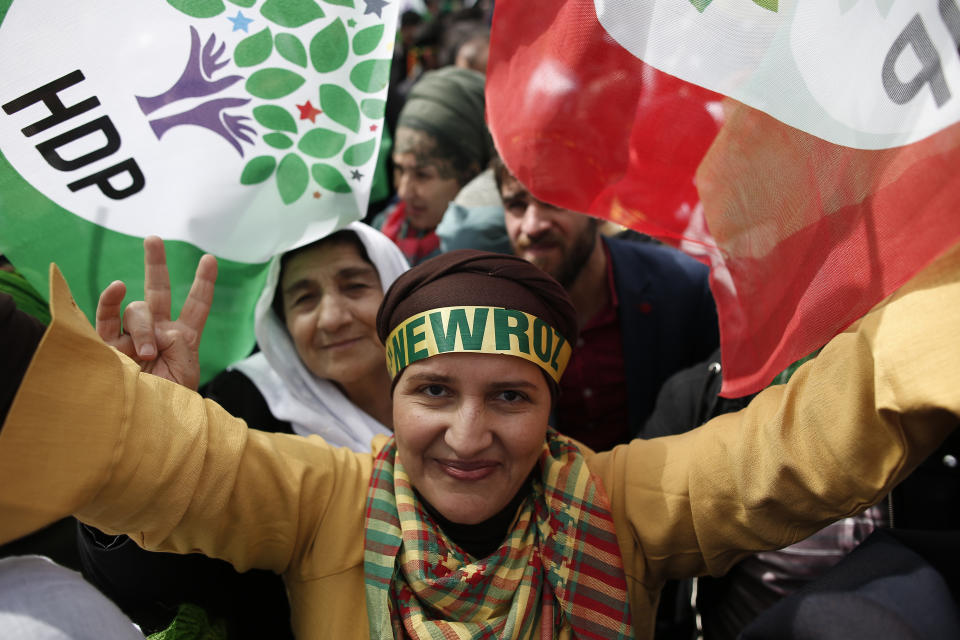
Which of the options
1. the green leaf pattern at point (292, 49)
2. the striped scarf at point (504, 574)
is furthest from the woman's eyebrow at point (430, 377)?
the green leaf pattern at point (292, 49)

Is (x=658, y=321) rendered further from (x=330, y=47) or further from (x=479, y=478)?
(x=330, y=47)

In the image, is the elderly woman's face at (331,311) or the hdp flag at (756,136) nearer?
the hdp flag at (756,136)

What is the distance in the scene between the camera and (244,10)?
1.89 meters

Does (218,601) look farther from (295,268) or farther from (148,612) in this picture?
(295,268)

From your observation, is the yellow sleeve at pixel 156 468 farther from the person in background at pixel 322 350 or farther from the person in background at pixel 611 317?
the person in background at pixel 611 317

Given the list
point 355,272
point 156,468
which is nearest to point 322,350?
point 355,272

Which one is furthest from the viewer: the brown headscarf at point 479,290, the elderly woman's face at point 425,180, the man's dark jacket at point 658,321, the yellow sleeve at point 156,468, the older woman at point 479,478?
the elderly woman's face at point 425,180

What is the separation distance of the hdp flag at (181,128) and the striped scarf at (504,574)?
2.80 ft

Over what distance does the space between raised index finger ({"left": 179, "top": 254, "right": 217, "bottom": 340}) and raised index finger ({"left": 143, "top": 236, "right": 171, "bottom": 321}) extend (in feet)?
0.24

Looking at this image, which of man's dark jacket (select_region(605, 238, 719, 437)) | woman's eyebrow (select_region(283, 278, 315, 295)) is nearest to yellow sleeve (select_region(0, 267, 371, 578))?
woman's eyebrow (select_region(283, 278, 315, 295))

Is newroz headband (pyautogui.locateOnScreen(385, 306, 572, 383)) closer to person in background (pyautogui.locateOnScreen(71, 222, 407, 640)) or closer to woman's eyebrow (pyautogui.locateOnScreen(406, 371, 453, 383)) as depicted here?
woman's eyebrow (pyautogui.locateOnScreen(406, 371, 453, 383))

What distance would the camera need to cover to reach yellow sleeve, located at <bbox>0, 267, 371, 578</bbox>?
3.69 feet

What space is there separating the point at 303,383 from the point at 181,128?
91 cm

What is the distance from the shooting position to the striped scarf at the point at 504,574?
1.50 m
